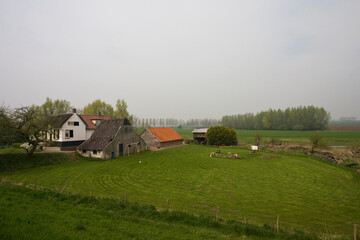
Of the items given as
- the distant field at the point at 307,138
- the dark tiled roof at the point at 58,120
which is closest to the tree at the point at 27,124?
the dark tiled roof at the point at 58,120

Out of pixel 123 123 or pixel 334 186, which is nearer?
pixel 334 186

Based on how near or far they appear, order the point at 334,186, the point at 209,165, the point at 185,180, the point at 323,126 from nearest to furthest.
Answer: the point at 334,186 < the point at 185,180 < the point at 209,165 < the point at 323,126

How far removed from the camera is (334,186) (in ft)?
67.5

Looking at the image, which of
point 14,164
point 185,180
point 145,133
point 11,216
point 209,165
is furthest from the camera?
point 145,133

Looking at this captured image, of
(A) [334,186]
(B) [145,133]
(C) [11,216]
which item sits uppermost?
(B) [145,133]

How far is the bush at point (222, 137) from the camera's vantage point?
183ft

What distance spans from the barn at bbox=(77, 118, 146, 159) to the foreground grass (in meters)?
19.8

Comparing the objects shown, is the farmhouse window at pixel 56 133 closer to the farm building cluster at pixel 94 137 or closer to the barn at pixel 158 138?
the farm building cluster at pixel 94 137

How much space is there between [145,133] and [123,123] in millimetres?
14663

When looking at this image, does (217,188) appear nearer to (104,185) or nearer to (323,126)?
(104,185)

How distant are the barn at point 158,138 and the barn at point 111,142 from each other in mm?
8348

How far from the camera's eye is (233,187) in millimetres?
19609

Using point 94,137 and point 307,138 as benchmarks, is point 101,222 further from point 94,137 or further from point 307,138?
point 307,138

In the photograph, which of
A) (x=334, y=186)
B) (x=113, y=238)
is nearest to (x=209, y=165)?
(x=334, y=186)
